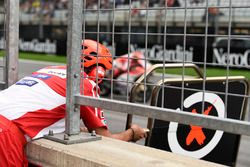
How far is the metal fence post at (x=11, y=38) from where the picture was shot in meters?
3.55

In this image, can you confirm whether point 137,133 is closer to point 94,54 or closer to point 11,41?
point 94,54

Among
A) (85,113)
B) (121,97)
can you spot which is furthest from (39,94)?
(121,97)

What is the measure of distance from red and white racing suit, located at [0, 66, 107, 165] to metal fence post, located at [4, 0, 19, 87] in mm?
450

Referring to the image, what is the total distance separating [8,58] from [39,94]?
65 cm

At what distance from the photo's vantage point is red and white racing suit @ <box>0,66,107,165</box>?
9.82 feet

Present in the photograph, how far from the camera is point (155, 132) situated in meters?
3.67

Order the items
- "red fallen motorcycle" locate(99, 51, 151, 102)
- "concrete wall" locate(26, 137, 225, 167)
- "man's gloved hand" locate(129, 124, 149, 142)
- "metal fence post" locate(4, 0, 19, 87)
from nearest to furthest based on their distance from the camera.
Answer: "concrete wall" locate(26, 137, 225, 167), "man's gloved hand" locate(129, 124, 149, 142), "metal fence post" locate(4, 0, 19, 87), "red fallen motorcycle" locate(99, 51, 151, 102)

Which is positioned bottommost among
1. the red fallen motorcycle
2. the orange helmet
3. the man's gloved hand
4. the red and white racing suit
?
the red fallen motorcycle

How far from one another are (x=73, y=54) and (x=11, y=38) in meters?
0.92

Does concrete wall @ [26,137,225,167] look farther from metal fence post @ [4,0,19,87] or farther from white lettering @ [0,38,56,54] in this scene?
white lettering @ [0,38,56,54]

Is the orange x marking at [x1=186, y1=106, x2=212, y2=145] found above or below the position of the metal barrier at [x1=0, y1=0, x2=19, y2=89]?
below

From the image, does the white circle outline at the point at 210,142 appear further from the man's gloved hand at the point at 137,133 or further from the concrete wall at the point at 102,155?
the concrete wall at the point at 102,155

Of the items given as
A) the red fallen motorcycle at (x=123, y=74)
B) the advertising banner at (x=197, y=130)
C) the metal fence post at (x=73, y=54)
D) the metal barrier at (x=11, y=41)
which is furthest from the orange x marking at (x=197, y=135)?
the red fallen motorcycle at (x=123, y=74)

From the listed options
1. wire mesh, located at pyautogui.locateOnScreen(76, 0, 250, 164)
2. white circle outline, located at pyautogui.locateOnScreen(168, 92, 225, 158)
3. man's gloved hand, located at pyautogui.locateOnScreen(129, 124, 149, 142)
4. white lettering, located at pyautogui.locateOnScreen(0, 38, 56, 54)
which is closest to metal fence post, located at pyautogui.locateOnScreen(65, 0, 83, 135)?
wire mesh, located at pyautogui.locateOnScreen(76, 0, 250, 164)
